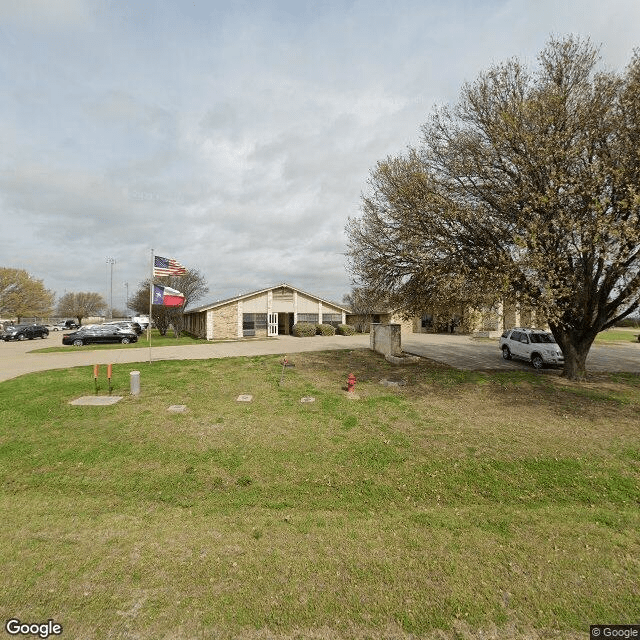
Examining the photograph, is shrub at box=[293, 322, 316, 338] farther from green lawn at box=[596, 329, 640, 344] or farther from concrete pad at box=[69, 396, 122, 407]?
green lawn at box=[596, 329, 640, 344]

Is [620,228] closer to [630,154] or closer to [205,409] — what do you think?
[630,154]

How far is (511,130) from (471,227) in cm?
300

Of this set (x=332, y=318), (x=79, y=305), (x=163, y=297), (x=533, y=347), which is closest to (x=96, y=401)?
(x=163, y=297)

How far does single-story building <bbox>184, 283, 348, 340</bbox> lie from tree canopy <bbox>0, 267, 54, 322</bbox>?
30.1 meters

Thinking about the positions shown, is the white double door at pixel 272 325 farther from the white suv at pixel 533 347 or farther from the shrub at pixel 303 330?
the white suv at pixel 533 347

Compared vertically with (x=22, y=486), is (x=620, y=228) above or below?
above

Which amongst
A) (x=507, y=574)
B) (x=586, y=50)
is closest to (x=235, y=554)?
(x=507, y=574)

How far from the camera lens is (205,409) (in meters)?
10.1

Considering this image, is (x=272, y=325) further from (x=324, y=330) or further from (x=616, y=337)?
(x=616, y=337)

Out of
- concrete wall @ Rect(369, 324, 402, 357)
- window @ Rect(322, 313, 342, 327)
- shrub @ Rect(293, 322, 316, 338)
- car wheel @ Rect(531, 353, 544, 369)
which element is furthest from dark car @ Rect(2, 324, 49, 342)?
car wheel @ Rect(531, 353, 544, 369)

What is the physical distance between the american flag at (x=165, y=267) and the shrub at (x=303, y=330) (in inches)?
723

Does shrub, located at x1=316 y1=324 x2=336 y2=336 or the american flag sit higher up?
the american flag

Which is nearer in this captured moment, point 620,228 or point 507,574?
point 507,574

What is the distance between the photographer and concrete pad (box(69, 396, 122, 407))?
10.2 m
